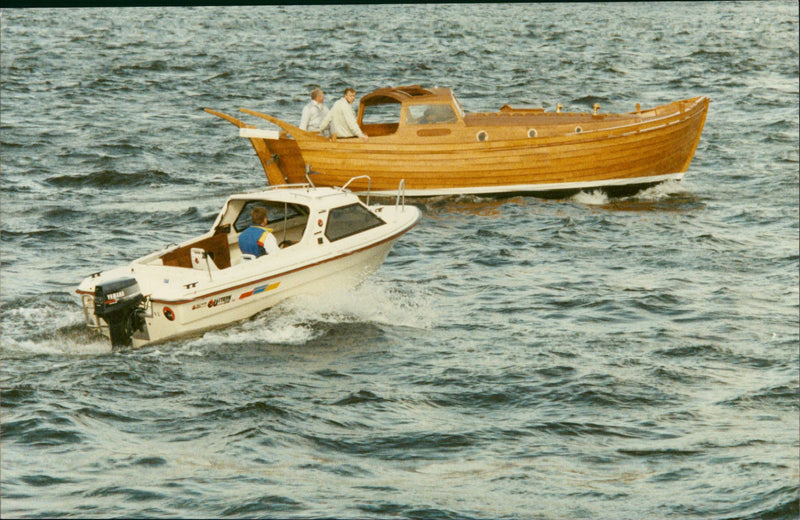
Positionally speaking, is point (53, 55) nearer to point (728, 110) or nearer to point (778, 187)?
point (728, 110)

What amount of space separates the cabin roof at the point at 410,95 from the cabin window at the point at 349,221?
652 centimetres

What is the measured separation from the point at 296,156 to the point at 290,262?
8.10 meters

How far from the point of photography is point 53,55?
50.0 metres

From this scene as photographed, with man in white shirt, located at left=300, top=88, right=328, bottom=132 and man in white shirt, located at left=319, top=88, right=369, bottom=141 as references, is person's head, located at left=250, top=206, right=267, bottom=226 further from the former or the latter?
man in white shirt, located at left=300, top=88, right=328, bottom=132

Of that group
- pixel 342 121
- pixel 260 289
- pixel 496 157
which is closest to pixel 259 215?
pixel 260 289

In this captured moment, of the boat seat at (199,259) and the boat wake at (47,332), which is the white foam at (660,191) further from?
the boat wake at (47,332)

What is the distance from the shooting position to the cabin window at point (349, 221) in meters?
15.6

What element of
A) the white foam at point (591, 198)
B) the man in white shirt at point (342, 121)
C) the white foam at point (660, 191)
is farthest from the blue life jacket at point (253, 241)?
the white foam at point (660, 191)

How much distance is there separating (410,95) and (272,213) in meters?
6.98

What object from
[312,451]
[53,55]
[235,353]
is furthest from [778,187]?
[53,55]

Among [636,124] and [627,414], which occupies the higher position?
[636,124]

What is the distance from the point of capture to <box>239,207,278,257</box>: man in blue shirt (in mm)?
14867

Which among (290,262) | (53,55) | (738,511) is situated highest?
(53,55)

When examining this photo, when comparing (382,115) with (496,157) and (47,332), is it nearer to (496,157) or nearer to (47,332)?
(496,157)
